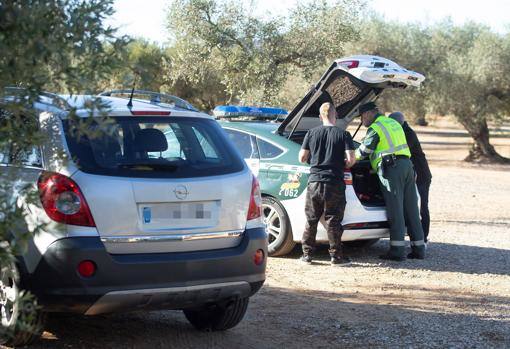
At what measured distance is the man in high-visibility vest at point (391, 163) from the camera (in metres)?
9.41

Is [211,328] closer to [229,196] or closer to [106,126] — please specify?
[229,196]

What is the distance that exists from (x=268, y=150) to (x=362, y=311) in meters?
3.19

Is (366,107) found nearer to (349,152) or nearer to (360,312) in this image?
(349,152)

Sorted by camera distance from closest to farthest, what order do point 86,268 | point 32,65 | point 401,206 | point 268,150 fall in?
point 32,65 < point 86,268 < point 401,206 < point 268,150

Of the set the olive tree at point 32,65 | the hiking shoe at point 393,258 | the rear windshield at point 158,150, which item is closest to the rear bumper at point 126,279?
the rear windshield at point 158,150

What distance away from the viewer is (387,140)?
373 inches

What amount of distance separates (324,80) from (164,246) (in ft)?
15.0

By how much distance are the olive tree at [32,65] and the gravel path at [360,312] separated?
278 centimetres

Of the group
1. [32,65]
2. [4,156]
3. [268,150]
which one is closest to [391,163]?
[268,150]

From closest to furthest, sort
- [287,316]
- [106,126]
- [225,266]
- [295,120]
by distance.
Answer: [106,126]
[225,266]
[287,316]
[295,120]

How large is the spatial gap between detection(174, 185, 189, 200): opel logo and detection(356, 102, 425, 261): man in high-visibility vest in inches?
176

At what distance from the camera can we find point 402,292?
801 centimetres

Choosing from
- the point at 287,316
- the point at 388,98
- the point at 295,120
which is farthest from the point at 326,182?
the point at 388,98

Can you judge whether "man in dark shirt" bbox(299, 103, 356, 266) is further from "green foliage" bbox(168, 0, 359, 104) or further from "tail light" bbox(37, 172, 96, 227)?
"green foliage" bbox(168, 0, 359, 104)
